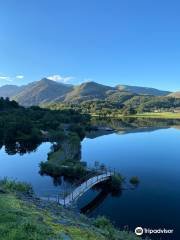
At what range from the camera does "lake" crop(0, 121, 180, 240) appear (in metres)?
41.4

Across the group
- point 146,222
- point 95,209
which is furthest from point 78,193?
point 146,222

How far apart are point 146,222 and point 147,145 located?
6818 centimetres

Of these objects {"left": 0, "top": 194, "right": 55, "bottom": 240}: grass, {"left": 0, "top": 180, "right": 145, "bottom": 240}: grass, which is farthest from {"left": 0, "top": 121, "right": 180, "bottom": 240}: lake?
{"left": 0, "top": 194, "right": 55, "bottom": 240}: grass

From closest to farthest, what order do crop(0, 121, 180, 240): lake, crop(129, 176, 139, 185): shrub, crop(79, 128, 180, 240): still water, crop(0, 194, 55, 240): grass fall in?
crop(0, 194, 55, 240): grass, crop(79, 128, 180, 240): still water, crop(0, 121, 180, 240): lake, crop(129, 176, 139, 185): shrub

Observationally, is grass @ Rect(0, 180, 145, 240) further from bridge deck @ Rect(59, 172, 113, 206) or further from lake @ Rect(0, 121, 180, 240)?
bridge deck @ Rect(59, 172, 113, 206)

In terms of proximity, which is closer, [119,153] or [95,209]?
[95,209]

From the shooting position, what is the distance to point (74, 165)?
64688 mm

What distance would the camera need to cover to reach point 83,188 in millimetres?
47969

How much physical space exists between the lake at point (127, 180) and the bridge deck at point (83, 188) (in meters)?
2.08

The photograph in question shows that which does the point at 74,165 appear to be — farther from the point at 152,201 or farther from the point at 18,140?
the point at 18,140

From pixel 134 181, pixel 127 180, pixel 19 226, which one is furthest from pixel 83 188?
pixel 19 226

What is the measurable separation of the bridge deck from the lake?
2082 millimetres

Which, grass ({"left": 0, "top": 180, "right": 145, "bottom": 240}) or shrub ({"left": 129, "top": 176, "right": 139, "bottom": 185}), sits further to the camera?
shrub ({"left": 129, "top": 176, "right": 139, "bottom": 185})

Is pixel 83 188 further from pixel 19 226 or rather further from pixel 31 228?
pixel 19 226
